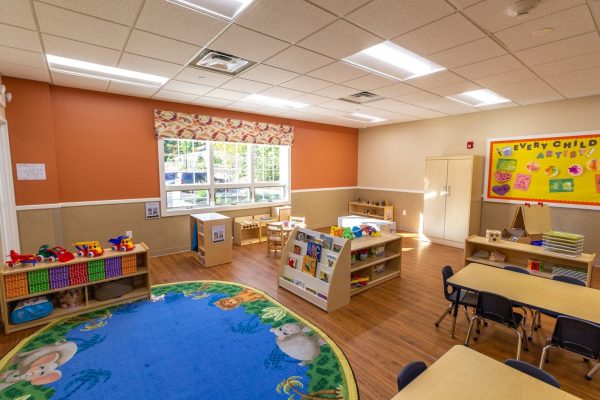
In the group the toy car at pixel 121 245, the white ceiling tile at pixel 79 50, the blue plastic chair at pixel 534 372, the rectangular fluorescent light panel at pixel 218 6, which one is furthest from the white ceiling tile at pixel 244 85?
the blue plastic chair at pixel 534 372

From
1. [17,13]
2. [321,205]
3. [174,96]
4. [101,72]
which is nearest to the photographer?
[17,13]

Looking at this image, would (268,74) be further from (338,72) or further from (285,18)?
(285,18)

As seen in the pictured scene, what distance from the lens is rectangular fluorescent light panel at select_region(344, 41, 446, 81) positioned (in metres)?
3.12

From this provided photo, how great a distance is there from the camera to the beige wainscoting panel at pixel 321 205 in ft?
24.9

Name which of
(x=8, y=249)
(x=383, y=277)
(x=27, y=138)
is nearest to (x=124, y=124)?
(x=27, y=138)

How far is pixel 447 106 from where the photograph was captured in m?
5.54

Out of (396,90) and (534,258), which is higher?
(396,90)

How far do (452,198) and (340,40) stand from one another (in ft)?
15.4

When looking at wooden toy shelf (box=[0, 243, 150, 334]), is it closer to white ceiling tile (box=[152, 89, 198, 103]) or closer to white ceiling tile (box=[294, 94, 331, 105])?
white ceiling tile (box=[152, 89, 198, 103])

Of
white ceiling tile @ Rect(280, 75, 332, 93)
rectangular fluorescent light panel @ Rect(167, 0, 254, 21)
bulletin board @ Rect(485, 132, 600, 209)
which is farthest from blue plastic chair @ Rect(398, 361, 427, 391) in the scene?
bulletin board @ Rect(485, 132, 600, 209)

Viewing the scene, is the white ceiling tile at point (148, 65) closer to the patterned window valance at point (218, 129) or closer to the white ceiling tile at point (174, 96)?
the white ceiling tile at point (174, 96)

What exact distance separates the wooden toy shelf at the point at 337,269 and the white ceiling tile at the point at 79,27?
2833mm

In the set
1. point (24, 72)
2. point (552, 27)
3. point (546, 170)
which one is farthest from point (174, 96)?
point (546, 170)

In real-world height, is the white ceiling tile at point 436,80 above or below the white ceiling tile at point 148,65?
below
